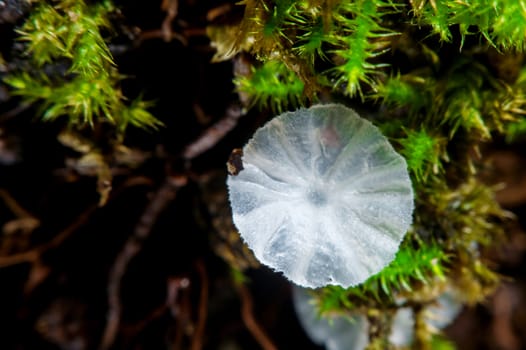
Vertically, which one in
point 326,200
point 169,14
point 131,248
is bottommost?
point 131,248

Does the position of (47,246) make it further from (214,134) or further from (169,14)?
(169,14)

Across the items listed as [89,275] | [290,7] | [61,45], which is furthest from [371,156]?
[89,275]

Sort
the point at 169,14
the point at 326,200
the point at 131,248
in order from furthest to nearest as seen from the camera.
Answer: the point at 131,248 → the point at 169,14 → the point at 326,200

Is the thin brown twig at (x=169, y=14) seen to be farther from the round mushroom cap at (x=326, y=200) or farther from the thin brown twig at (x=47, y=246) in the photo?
the thin brown twig at (x=47, y=246)

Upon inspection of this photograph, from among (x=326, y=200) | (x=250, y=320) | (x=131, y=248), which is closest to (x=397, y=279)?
(x=326, y=200)

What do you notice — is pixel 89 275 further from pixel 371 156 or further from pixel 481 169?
pixel 481 169

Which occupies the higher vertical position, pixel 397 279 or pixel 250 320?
pixel 397 279
